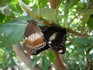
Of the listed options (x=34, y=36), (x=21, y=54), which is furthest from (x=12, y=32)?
(x=21, y=54)

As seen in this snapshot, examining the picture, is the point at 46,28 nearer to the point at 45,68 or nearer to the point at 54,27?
the point at 54,27

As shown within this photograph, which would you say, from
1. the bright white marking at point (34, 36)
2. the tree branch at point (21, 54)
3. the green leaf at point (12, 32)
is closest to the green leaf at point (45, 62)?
the tree branch at point (21, 54)

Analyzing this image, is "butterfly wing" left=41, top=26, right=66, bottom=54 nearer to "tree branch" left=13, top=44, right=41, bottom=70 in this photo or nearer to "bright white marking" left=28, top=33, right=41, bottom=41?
"bright white marking" left=28, top=33, right=41, bottom=41

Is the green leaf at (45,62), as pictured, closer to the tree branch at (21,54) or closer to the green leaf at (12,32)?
the tree branch at (21,54)

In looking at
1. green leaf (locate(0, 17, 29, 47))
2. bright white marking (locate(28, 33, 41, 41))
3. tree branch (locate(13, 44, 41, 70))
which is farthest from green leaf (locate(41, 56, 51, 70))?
bright white marking (locate(28, 33, 41, 41))

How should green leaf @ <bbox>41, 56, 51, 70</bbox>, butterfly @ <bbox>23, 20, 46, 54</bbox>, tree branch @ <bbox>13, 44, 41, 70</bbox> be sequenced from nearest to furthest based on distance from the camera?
1. butterfly @ <bbox>23, 20, 46, 54</bbox>
2. green leaf @ <bbox>41, 56, 51, 70</bbox>
3. tree branch @ <bbox>13, 44, 41, 70</bbox>

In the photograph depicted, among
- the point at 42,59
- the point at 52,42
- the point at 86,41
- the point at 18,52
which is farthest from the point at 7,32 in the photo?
the point at 18,52

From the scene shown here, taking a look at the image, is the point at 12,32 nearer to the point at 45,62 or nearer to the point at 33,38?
the point at 33,38
